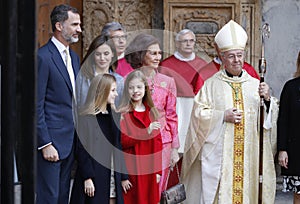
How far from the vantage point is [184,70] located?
7.02 meters

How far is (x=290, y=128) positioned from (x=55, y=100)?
189 centimetres

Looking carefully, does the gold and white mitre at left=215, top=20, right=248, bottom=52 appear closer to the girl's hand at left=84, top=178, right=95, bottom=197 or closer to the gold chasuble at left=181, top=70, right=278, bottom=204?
the gold chasuble at left=181, top=70, right=278, bottom=204

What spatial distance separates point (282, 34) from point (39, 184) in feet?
12.9

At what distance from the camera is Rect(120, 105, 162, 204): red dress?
5.46 metres

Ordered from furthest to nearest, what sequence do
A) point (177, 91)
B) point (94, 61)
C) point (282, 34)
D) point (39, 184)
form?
point (282, 34), point (177, 91), point (94, 61), point (39, 184)

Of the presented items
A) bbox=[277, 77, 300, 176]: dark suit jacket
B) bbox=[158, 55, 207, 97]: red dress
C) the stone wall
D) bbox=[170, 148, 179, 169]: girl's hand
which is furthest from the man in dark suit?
the stone wall

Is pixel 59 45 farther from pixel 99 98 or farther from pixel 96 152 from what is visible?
pixel 96 152

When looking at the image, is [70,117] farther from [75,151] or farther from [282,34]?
[282,34]

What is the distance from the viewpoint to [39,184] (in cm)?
491

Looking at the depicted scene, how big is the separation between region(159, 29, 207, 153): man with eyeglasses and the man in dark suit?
5.65 feet

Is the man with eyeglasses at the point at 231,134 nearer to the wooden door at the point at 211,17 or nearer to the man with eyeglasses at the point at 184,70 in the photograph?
the man with eyeglasses at the point at 184,70

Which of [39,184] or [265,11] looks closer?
[39,184]

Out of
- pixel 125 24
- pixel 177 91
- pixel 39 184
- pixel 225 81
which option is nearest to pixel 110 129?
pixel 39 184

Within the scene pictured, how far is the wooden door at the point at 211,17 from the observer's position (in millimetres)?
8000
